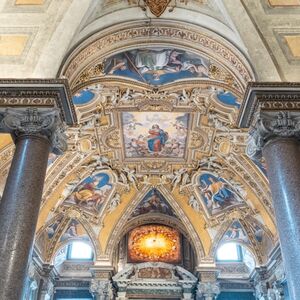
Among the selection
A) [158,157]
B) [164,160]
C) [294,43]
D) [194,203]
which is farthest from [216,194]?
[294,43]

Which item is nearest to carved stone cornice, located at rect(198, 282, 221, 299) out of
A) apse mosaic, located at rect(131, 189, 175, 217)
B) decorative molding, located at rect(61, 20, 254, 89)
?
apse mosaic, located at rect(131, 189, 175, 217)

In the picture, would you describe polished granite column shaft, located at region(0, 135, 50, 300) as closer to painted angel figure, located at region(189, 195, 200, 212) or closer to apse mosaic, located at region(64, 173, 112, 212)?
apse mosaic, located at region(64, 173, 112, 212)

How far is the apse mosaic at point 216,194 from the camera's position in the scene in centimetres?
1593

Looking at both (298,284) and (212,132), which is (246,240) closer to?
(212,132)

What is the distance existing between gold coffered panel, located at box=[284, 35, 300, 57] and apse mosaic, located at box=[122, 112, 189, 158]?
17.8 ft

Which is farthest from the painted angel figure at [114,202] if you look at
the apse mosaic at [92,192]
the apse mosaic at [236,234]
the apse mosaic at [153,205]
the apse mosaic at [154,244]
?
the apse mosaic at [236,234]

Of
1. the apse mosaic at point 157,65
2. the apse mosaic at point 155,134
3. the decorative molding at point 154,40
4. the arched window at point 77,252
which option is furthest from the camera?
the arched window at point 77,252

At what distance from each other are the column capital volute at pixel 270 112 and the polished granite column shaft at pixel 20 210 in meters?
3.35

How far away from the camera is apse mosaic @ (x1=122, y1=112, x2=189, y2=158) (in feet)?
43.6

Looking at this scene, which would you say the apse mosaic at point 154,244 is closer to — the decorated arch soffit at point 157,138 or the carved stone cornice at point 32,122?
the decorated arch soffit at point 157,138

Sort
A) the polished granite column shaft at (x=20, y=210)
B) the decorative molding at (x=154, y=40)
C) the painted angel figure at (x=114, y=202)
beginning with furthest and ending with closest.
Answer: the painted angel figure at (x=114, y=202) → the decorative molding at (x=154, y=40) → the polished granite column shaft at (x=20, y=210)

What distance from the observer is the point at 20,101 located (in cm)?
692

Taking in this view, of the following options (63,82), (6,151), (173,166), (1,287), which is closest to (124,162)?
(173,166)

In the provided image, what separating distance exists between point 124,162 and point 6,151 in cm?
498
